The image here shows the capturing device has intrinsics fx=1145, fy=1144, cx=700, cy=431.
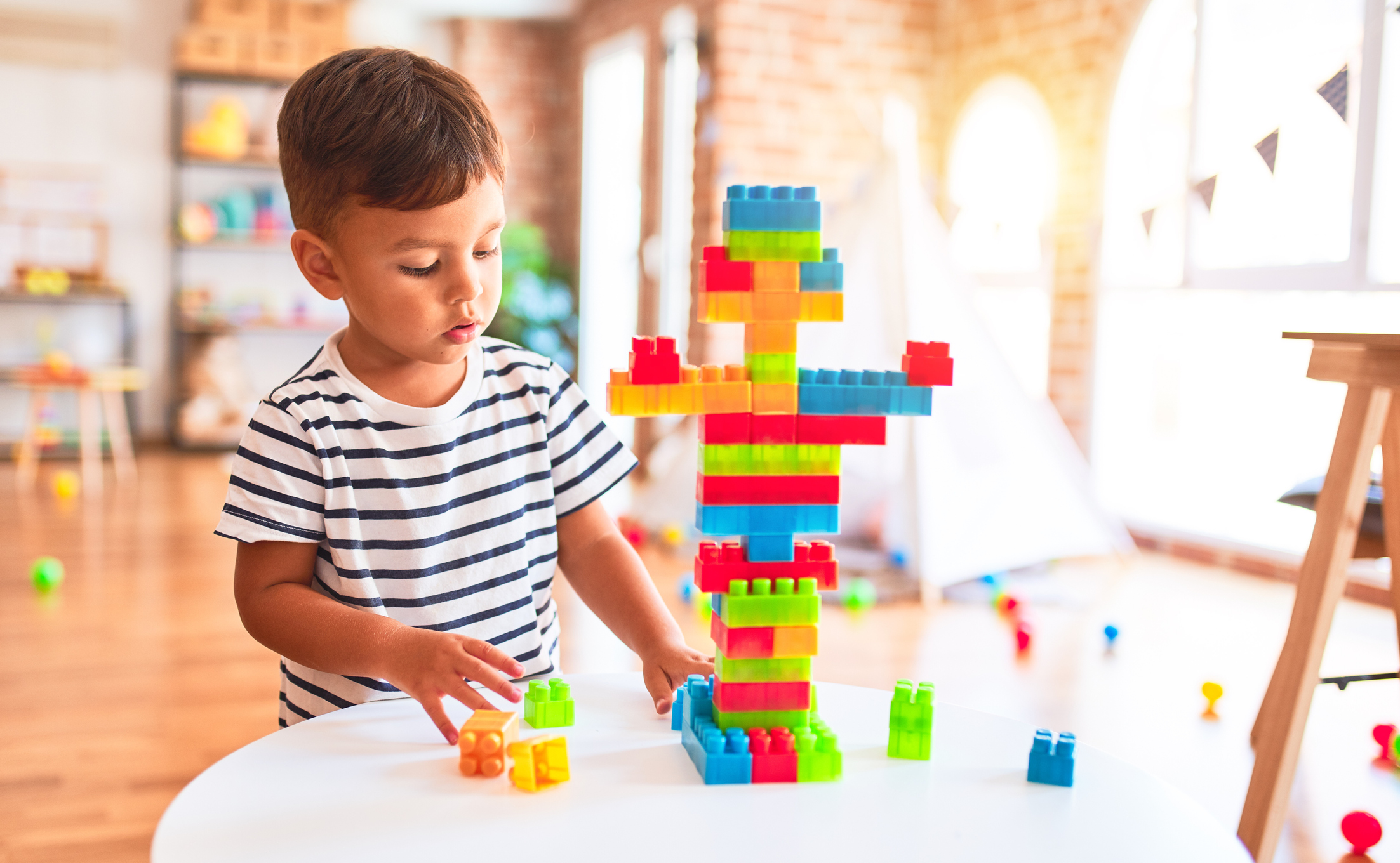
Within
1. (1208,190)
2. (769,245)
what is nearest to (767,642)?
(769,245)

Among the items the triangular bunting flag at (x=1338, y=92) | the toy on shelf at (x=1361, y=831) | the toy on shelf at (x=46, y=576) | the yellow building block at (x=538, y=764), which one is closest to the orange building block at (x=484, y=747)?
the yellow building block at (x=538, y=764)

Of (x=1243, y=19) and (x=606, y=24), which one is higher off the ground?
(x=606, y=24)

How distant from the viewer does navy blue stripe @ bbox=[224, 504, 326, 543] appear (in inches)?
32.4

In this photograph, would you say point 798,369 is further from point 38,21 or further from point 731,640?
point 38,21

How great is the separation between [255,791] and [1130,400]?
410 centimetres

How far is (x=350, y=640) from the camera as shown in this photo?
0.79 meters

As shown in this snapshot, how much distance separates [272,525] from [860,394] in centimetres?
45

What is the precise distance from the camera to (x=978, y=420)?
337cm

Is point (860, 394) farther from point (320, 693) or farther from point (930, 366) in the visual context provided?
point (320, 693)

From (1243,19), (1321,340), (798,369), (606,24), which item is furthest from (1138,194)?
(798,369)

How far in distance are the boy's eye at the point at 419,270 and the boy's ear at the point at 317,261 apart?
8 centimetres

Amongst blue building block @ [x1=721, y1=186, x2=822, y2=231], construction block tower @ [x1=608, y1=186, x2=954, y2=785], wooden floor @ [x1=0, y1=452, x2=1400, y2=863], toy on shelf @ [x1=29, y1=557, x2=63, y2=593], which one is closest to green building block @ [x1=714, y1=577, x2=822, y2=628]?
construction block tower @ [x1=608, y1=186, x2=954, y2=785]

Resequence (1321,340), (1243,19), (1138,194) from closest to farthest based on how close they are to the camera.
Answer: (1321,340) → (1243,19) → (1138,194)

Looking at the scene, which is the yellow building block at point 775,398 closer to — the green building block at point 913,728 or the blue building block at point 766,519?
the blue building block at point 766,519
